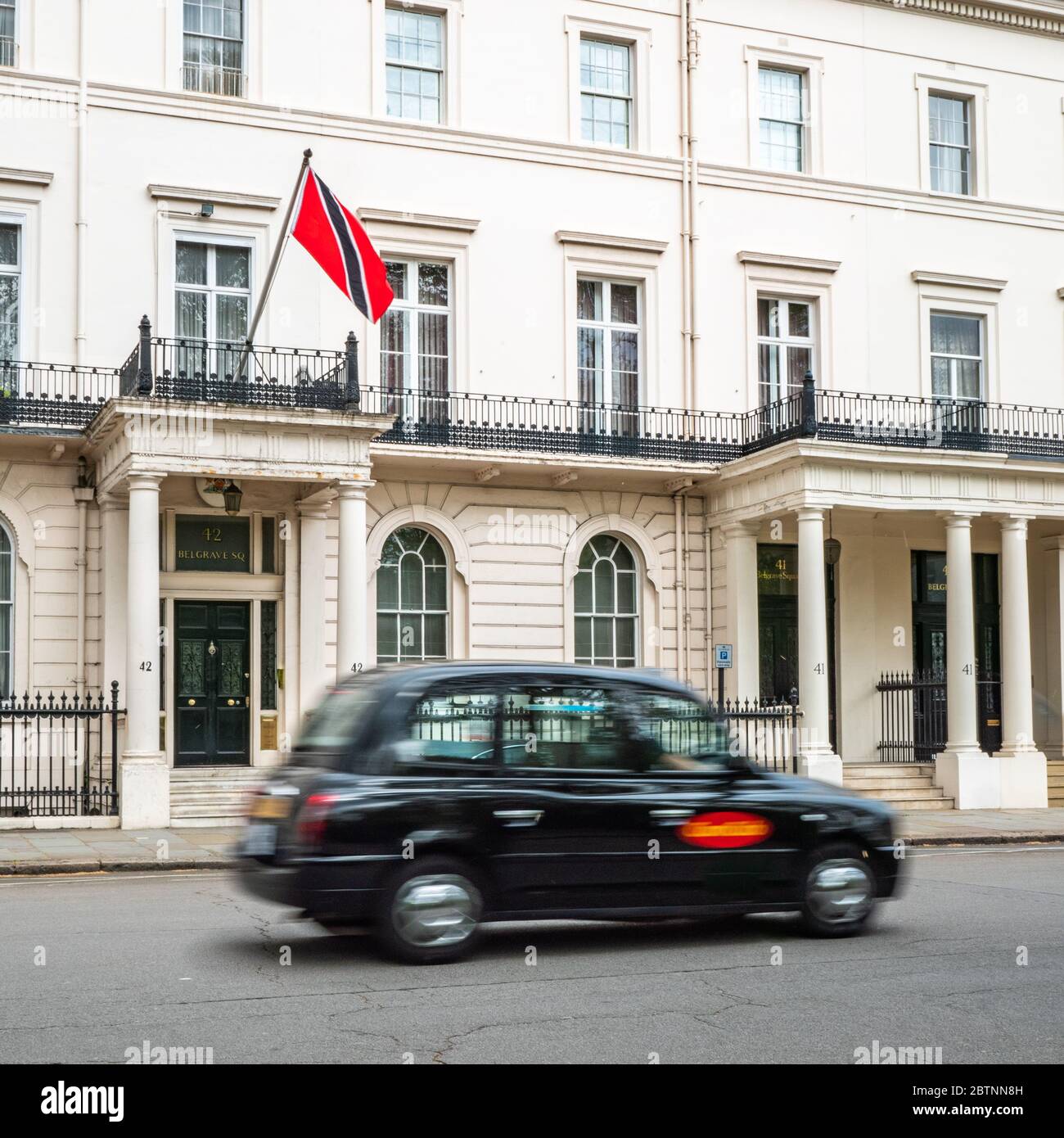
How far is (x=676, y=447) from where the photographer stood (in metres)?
24.0

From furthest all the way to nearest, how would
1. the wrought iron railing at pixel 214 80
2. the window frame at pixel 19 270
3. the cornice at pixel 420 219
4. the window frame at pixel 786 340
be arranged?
the window frame at pixel 786 340 < the cornice at pixel 420 219 < the wrought iron railing at pixel 214 80 < the window frame at pixel 19 270

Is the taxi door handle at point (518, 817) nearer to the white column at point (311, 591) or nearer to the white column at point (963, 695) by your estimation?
the white column at point (311, 591)

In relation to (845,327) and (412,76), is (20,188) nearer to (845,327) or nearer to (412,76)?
(412,76)

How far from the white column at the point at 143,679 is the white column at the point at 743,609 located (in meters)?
9.30

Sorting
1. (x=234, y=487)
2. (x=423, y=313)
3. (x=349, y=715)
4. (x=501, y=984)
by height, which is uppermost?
(x=423, y=313)

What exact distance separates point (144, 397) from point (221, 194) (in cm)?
461

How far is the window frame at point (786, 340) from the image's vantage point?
82.5 feet

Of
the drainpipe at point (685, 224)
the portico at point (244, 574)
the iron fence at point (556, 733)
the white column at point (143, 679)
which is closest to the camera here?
the iron fence at point (556, 733)

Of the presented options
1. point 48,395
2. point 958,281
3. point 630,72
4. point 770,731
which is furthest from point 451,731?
point 958,281

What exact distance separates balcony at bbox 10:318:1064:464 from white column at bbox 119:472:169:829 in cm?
143

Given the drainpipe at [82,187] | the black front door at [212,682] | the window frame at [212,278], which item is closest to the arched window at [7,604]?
the black front door at [212,682]

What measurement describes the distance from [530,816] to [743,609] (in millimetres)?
15077
